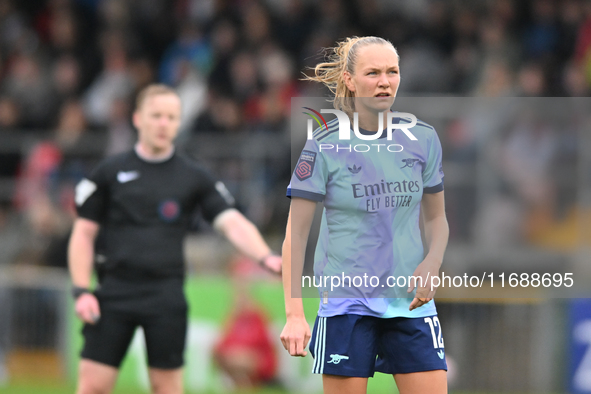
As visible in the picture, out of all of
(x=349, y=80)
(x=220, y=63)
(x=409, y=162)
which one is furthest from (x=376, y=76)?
(x=220, y=63)

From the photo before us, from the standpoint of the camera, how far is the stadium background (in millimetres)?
9625

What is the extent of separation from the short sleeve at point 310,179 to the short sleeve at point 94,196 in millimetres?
2291

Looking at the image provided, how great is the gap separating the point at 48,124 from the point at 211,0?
10.4 feet

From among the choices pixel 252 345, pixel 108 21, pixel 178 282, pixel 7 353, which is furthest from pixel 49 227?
pixel 178 282

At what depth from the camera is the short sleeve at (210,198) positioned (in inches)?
239

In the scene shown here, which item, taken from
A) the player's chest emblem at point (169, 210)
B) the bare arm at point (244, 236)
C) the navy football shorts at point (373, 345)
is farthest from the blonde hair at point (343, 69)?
the player's chest emblem at point (169, 210)

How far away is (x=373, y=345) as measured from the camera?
4.09m

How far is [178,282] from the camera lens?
5.93m

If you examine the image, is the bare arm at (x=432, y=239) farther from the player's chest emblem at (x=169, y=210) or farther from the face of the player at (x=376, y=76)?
the player's chest emblem at (x=169, y=210)

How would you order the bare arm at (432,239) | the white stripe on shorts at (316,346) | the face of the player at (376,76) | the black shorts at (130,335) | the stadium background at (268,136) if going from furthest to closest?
the stadium background at (268,136) → the black shorts at (130,335) → the white stripe on shorts at (316,346) → the bare arm at (432,239) → the face of the player at (376,76)

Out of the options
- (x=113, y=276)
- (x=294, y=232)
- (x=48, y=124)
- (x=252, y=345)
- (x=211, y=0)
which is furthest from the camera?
(x=211, y=0)

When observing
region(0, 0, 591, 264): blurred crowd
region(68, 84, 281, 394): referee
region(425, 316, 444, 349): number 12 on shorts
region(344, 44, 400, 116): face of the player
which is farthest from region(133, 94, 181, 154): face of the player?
region(0, 0, 591, 264): blurred crowd

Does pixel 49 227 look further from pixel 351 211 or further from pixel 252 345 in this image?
pixel 351 211

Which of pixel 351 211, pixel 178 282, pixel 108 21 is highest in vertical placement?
pixel 108 21
